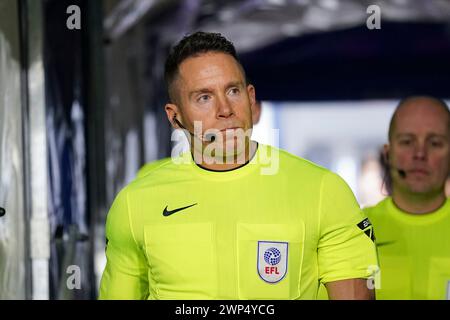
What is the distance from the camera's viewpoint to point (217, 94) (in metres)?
2.79

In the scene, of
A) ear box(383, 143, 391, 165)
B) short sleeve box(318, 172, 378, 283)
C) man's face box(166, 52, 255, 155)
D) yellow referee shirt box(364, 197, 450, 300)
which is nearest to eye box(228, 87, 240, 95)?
man's face box(166, 52, 255, 155)

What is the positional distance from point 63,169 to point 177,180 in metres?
2.08

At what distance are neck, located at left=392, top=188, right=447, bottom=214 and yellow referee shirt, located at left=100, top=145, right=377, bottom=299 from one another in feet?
3.89

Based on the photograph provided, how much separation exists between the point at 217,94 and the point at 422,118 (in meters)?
1.39

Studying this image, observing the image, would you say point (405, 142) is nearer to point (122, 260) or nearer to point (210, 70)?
point (210, 70)

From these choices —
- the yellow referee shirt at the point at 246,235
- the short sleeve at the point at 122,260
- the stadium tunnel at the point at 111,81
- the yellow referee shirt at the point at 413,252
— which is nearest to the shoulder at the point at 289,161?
the yellow referee shirt at the point at 246,235

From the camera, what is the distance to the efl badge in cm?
271

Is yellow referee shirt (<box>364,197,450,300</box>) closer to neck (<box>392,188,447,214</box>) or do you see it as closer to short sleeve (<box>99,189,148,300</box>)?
neck (<box>392,188,447,214</box>)

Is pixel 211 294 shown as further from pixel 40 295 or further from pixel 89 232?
pixel 89 232

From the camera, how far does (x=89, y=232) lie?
5625 millimetres

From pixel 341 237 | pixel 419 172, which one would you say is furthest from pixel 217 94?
pixel 419 172

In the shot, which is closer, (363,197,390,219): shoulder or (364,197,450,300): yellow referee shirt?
(364,197,450,300): yellow referee shirt

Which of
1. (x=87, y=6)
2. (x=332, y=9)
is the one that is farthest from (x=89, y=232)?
(x=332, y=9)

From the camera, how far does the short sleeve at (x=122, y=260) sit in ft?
9.43
